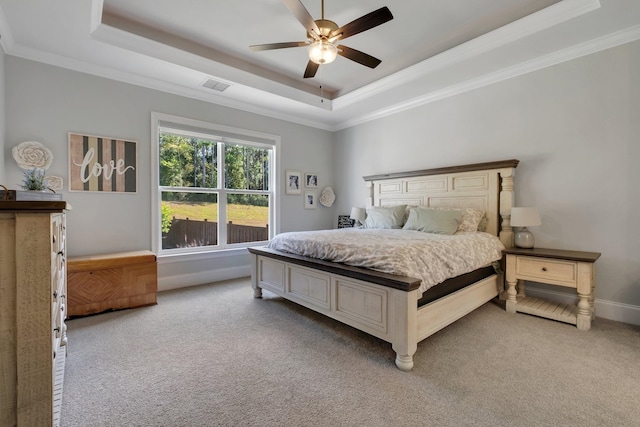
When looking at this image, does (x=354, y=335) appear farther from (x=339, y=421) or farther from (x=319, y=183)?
(x=319, y=183)

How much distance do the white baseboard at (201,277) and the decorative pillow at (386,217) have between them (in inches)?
84.1

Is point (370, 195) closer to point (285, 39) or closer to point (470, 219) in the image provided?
point (470, 219)

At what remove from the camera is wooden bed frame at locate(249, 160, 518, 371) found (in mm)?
1966

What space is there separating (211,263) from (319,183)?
2.45 meters

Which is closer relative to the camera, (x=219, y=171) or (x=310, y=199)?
(x=219, y=171)

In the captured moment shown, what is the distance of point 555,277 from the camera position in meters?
2.70

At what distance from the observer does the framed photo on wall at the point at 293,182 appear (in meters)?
5.00

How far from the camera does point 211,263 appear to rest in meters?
4.19

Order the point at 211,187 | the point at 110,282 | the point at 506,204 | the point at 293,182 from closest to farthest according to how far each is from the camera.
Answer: the point at 110,282, the point at 506,204, the point at 211,187, the point at 293,182

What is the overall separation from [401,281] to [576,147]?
2.64 meters

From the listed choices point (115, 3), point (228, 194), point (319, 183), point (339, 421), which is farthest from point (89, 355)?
point (319, 183)

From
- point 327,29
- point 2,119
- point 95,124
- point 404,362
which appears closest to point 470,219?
point 404,362

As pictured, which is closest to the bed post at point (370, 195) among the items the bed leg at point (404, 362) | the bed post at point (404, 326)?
the bed post at point (404, 326)

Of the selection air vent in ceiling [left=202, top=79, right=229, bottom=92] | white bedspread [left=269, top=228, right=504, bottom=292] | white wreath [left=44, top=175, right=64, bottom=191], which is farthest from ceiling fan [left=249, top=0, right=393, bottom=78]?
white wreath [left=44, top=175, right=64, bottom=191]
